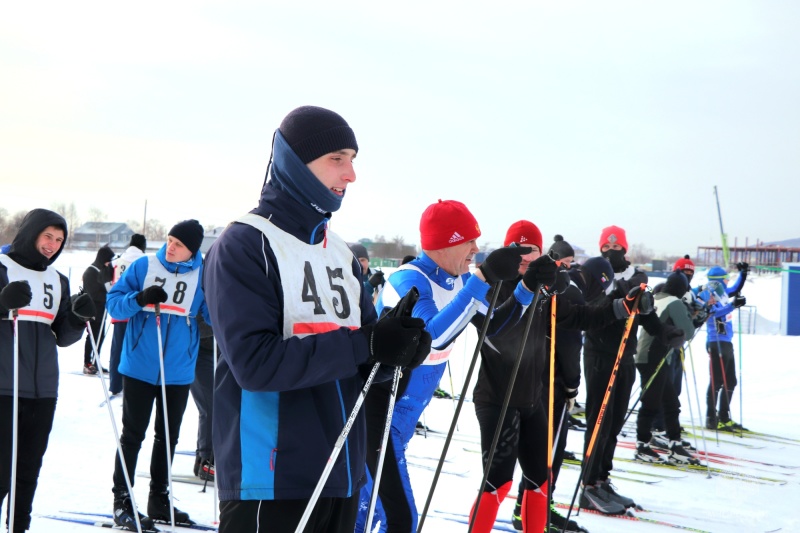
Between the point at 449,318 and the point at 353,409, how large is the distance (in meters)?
1.03

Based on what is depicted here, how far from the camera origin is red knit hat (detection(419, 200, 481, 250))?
3.47m

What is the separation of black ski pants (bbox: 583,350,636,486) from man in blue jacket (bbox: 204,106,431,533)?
4.10 metres

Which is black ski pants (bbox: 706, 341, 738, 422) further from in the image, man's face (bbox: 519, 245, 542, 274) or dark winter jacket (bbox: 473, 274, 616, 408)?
dark winter jacket (bbox: 473, 274, 616, 408)

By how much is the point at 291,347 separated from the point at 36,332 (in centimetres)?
275

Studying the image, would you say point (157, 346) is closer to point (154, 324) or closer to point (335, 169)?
point (154, 324)

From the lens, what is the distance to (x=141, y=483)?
5641 millimetres

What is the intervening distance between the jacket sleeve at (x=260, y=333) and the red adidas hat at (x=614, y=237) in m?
5.17

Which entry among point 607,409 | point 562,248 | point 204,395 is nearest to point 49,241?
A: point 204,395

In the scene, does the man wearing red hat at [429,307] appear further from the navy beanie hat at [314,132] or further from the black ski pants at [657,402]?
the black ski pants at [657,402]

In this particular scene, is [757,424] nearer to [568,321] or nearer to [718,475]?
[718,475]

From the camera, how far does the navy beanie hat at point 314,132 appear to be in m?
2.20

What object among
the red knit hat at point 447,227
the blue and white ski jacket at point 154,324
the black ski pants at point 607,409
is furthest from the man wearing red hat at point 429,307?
the black ski pants at point 607,409

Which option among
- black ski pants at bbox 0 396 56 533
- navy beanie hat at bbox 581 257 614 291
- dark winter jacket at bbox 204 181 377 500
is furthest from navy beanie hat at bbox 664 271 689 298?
dark winter jacket at bbox 204 181 377 500

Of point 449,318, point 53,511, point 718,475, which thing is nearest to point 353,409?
point 449,318
